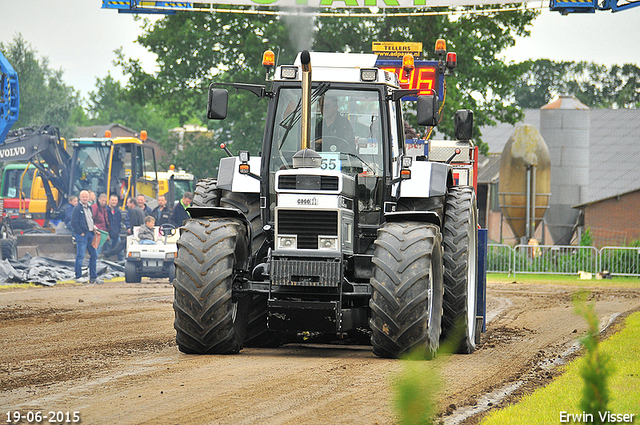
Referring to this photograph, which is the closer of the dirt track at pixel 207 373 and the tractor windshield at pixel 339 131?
the dirt track at pixel 207 373

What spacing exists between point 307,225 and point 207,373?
1916 mm

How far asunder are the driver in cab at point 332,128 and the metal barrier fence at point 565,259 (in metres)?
21.4

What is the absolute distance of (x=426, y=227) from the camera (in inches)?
333

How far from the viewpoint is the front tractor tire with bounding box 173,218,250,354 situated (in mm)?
8383

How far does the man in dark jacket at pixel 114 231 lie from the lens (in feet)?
76.5

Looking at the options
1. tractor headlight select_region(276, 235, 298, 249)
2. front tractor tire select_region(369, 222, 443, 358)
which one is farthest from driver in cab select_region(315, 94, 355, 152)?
front tractor tire select_region(369, 222, 443, 358)

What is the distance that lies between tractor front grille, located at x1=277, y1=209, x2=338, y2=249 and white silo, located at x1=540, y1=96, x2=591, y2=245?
121 ft

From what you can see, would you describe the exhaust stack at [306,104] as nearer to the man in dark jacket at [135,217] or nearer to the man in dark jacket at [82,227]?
the man in dark jacket at [82,227]

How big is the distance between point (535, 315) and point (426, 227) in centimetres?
764

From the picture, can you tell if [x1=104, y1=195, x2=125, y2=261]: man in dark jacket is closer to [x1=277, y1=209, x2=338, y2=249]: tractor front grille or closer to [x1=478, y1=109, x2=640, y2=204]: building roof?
[x1=277, y1=209, x2=338, y2=249]: tractor front grille

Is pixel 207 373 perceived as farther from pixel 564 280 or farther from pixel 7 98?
pixel 564 280

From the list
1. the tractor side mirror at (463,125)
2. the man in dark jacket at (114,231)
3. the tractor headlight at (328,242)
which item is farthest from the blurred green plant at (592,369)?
the man in dark jacket at (114,231)

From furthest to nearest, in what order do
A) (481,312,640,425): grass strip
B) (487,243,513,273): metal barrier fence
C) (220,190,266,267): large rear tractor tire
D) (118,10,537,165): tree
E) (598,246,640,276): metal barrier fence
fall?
(118,10,537,165): tree
(487,243,513,273): metal barrier fence
(598,246,640,276): metal barrier fence
(220,190,266,267): large rear tractor tire
(481,312,640,425): grass strip

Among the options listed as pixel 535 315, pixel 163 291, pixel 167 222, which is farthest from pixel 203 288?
pixel 167 222
